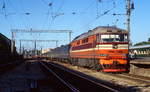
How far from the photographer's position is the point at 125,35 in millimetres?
24922

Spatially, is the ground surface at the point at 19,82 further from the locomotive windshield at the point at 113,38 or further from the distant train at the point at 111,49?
the locomotive windshield at the point at 113,38

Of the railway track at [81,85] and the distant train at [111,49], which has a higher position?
the distant train at [111,49]

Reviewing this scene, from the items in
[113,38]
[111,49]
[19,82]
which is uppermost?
[113,38]

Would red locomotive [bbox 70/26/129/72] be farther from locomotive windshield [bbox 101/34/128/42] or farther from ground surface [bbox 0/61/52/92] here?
ground surface [bbox 0/61/52/92]

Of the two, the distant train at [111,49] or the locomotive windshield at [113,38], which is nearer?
the distant train at [111,49]

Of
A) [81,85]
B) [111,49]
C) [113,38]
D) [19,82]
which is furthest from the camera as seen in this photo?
[113,38]

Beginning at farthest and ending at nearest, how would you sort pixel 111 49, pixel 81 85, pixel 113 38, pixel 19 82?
pixel 113 38 → pixel 111 49 → pixel 19 82 → pixel 81 85

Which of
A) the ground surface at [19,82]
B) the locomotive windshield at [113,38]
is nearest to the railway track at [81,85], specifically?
the ground surface at [19,82]

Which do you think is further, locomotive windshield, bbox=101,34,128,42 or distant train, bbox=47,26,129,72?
locomotive windshield, bbox=101,34,128,42

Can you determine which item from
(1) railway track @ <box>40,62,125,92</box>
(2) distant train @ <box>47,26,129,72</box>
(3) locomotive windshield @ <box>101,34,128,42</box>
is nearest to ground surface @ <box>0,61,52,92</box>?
(1) railway track @ <box>40,62,125,92</box>

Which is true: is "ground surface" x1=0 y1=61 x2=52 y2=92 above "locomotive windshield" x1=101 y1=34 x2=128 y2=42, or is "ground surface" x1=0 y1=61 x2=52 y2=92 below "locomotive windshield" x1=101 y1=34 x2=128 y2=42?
below

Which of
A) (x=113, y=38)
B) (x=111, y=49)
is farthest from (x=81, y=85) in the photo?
(x=113, y=38)

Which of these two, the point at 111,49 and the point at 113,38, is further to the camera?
the point at 113,38

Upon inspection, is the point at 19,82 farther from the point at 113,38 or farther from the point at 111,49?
the point at 113,38
